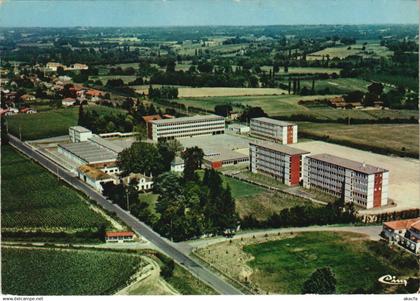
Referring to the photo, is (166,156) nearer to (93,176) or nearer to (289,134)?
(93,176)

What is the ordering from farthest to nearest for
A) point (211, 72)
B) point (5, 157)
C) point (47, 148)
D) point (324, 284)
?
point (211, 72) < point (47, 148) < point (5, 157) < point (324, 284)

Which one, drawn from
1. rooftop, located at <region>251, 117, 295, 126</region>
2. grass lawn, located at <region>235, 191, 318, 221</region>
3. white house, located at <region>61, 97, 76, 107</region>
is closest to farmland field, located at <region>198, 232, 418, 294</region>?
grass lawn, located at <region>235, 191, 318, 221</region>

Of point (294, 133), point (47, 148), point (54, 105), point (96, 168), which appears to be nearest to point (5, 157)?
point (47, 148)

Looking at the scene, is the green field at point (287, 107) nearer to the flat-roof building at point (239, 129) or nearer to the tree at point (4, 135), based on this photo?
the flat-roof building at point (239, 129)

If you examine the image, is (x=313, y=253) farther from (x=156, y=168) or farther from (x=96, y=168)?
(x=96, y=168)

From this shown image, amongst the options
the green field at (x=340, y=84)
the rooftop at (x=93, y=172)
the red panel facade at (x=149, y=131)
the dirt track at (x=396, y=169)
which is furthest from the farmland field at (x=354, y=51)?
the rooftop at (x=93, y=172)

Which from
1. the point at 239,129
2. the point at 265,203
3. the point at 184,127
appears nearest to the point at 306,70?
the point at 239,129
